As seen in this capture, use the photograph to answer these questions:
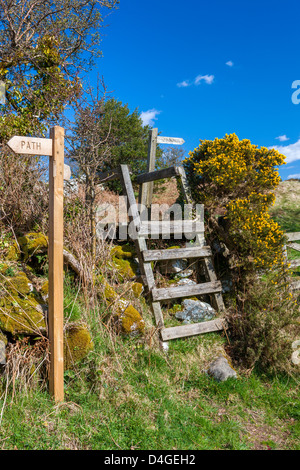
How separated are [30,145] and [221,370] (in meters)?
3.84

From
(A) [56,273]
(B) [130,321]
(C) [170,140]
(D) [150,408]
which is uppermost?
(C) [170,140]

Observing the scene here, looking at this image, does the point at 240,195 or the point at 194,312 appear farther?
the point at 240,195

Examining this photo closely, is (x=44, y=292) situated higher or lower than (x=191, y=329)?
higher

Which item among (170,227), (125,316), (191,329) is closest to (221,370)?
(191,329)

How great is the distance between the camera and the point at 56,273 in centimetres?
382

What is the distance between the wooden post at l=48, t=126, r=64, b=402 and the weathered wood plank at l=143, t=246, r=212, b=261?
6.85ft

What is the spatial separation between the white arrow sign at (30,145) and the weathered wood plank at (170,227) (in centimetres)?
250

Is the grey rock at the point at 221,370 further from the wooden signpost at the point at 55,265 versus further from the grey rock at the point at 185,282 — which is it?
the wooden signpost at the point at 55,265

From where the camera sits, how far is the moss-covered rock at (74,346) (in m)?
4.12

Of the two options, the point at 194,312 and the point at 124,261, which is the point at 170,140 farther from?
the point at 194,312

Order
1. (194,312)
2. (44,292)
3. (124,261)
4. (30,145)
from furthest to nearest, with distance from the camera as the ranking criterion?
(124,261) → (194,312) → (44,292) → (30,145)

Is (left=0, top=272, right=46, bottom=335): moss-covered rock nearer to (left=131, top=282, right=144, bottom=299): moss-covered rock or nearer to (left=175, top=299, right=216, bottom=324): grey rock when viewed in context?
(left=131, top=282, right=144, bottom=299): moss-covered rock

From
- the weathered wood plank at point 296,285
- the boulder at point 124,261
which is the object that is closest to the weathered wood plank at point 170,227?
the boulder at point 124,261
